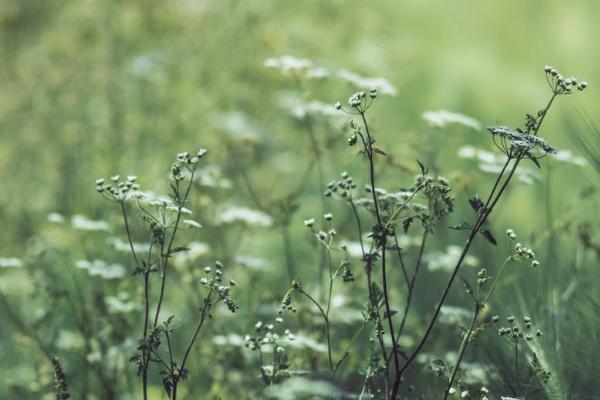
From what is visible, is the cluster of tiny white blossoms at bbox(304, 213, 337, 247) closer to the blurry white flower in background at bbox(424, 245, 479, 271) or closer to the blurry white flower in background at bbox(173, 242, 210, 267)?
the blurry white flower in background at bbox(424, 245, 479, 271)

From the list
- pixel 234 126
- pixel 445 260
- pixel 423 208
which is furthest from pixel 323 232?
pixel 234 126

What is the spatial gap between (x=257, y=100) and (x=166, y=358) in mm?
2132

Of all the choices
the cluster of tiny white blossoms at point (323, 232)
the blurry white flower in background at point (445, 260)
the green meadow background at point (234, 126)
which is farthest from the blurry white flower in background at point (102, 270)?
the blurry white flower in background at point (445, 260)

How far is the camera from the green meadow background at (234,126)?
123 inches

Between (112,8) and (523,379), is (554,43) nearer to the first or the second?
(112,8)

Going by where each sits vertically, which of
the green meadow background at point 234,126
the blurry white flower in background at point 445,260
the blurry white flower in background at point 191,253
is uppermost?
the green meadow background at point 234,126

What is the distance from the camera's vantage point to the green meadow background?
10.3 ft

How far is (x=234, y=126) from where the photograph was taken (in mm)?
4484

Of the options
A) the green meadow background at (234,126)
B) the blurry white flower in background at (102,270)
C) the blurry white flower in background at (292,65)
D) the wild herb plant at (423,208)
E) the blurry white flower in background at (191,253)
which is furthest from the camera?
the green meadow background at (234,126)

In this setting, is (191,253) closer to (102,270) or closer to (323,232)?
(102,270)

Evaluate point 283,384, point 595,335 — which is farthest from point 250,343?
point 595,335

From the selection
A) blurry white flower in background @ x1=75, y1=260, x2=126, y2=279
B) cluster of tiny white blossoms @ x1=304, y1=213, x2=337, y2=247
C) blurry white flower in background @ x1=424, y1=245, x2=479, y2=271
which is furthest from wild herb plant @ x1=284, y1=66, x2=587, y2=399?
blurry white flower in background @ x1=75, y1=260, x2=126, y2=279

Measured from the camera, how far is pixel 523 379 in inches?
70.9

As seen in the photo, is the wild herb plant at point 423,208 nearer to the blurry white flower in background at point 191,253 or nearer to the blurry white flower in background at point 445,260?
the blurry white flower in background at point 445,260
